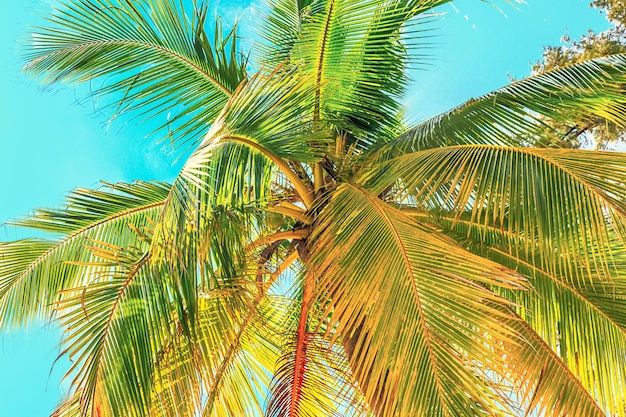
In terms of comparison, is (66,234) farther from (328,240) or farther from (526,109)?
(526,109)

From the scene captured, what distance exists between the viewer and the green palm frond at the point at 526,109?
430 cm

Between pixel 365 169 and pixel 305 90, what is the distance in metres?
0.82

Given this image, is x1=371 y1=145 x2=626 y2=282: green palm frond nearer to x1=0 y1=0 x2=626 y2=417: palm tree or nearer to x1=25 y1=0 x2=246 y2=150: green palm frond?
x1=0 y1=0 x2=626 y2=417: palm tree

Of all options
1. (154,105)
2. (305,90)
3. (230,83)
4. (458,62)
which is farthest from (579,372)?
(458,62)

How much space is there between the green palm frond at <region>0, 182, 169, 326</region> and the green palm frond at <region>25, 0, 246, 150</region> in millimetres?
627

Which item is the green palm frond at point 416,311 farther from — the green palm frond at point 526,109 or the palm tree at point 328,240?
the green palm frond at point 526,109

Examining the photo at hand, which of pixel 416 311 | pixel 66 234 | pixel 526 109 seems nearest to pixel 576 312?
pixel 526 109

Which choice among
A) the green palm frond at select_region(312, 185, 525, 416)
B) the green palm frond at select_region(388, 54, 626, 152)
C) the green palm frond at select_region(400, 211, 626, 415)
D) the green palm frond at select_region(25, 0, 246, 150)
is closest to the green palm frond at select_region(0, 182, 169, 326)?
the green palm frond at select_region(25, 0, 246, 150)

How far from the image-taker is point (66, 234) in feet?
15.2

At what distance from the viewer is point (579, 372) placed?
14.0 feet

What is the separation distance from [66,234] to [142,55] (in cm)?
152

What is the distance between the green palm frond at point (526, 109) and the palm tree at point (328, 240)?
0.02 m

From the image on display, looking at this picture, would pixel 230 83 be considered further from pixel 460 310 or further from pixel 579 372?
pixel 579 372

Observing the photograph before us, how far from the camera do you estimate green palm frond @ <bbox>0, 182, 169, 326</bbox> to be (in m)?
4.60
